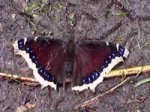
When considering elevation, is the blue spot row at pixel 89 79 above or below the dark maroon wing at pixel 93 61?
below

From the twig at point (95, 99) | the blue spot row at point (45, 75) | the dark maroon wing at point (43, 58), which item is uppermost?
the dark maroon wing at point (43, 58)

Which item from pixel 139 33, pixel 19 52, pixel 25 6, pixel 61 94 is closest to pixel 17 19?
pixel 25 6

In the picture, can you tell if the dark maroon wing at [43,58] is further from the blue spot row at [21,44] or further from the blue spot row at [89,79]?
the blue spot row at [89,79]

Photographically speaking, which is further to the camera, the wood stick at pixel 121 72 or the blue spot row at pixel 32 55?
the wood stick at pixel 121 72

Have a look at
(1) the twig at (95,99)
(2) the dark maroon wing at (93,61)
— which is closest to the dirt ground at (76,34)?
(1) the twig at (95,99)

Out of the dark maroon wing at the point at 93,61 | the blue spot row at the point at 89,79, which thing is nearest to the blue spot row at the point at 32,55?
the dark maroon wing at the point at 93,61

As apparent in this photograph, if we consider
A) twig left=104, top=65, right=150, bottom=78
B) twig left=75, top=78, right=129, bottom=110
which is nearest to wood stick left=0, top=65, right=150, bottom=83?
twig left=104, top=65, right=150, bottom=78
